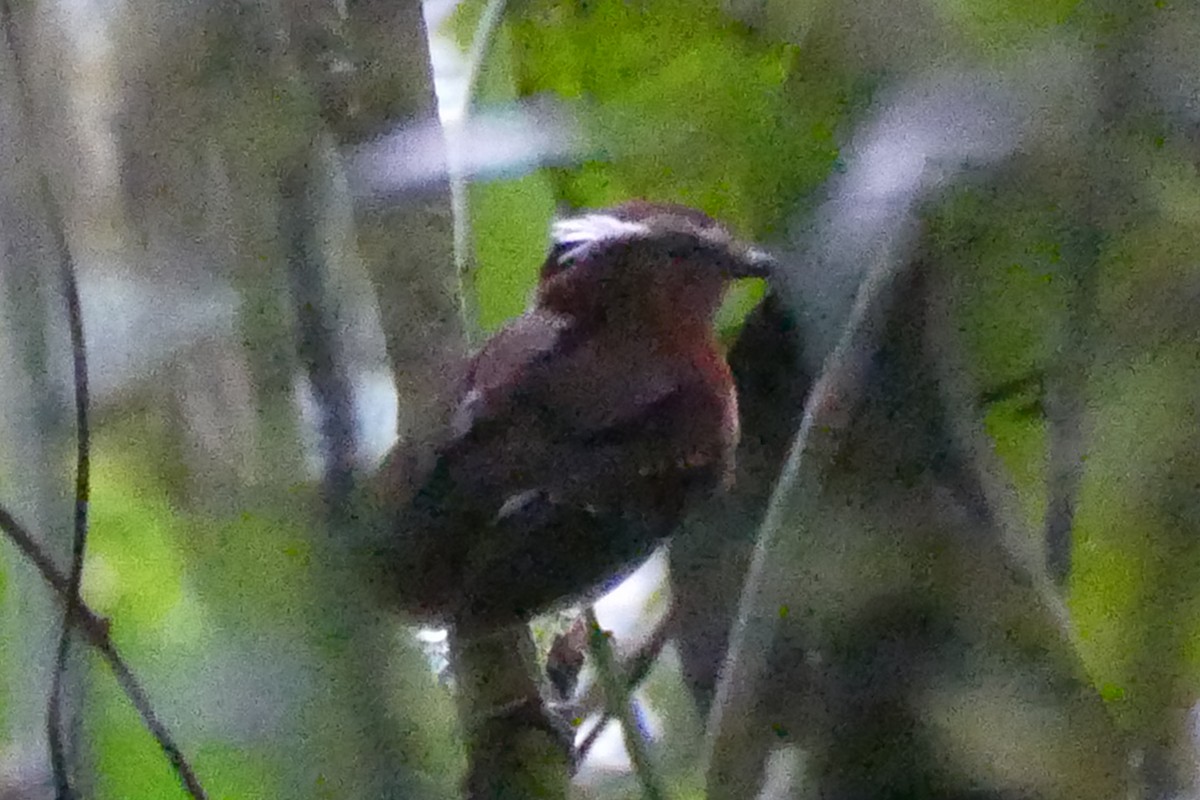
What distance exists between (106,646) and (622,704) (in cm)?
16

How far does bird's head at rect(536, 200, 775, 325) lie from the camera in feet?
1.20

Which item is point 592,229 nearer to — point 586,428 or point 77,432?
point 586,428

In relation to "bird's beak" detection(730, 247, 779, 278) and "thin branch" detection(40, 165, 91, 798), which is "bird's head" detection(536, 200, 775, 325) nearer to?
"bird's beak" detection(730, 247, 779, 278)

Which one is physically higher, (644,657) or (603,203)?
(603,203)

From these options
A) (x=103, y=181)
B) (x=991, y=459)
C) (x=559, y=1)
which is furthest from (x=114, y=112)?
(x=991, y=459)

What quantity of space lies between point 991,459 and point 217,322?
0.77ft

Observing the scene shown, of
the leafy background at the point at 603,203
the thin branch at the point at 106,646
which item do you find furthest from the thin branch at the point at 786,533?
the thin branch at the point at 106,646

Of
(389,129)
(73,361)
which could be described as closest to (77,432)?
(73,361)

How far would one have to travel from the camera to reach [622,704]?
1.28 feet

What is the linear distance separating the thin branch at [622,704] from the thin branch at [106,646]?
132 millimetres

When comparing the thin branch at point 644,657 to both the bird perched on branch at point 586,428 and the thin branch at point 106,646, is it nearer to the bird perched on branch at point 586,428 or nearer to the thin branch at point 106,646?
the bird perched on branch at point 586,428

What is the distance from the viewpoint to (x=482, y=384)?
0.37 metres

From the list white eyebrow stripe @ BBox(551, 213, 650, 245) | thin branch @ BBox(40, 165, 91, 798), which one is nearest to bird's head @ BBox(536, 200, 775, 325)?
white eyebrow stripe @ BBox(551, 213, 650, 245)

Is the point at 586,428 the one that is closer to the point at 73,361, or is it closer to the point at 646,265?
the point at 646,265
